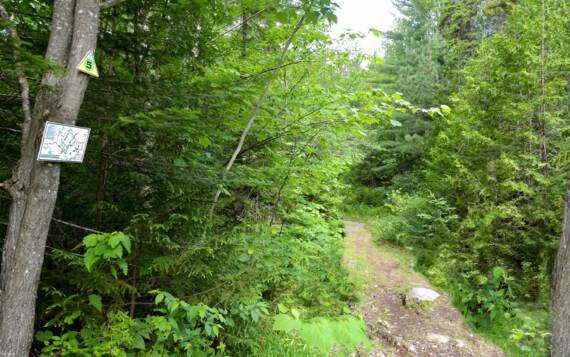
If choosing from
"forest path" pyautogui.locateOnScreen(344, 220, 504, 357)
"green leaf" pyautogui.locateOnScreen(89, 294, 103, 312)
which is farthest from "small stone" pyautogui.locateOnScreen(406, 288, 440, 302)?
"green leaf" pyautogui.locateOnScreen(89, 294, 103, 312)

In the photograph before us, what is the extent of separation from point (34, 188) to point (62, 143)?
1.12 ft

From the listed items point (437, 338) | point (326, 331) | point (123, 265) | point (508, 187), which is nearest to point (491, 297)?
point (437, 338)

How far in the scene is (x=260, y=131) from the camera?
169 inches

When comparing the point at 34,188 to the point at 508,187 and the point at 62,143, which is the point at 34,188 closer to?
the point at 62,143

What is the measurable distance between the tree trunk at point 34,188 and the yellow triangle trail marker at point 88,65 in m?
0.03

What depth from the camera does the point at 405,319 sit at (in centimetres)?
578

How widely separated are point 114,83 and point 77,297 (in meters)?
1.71

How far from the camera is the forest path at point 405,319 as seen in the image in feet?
16.5

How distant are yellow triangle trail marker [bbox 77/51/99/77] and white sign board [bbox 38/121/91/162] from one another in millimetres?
377

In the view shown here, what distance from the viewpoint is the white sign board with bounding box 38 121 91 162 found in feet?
7.02

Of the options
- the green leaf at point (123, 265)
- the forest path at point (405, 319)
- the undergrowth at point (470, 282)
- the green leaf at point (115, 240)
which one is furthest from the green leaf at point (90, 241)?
the undergrowth at point (470, 282)

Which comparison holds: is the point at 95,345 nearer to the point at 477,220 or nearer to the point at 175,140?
the point at 175,140

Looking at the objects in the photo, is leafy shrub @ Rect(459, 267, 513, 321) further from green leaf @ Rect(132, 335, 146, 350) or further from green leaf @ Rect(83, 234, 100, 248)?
green leaf @ Rect(83, 234, 100, 248)

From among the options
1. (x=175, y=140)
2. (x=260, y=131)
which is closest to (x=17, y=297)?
(x=175, y=140)
